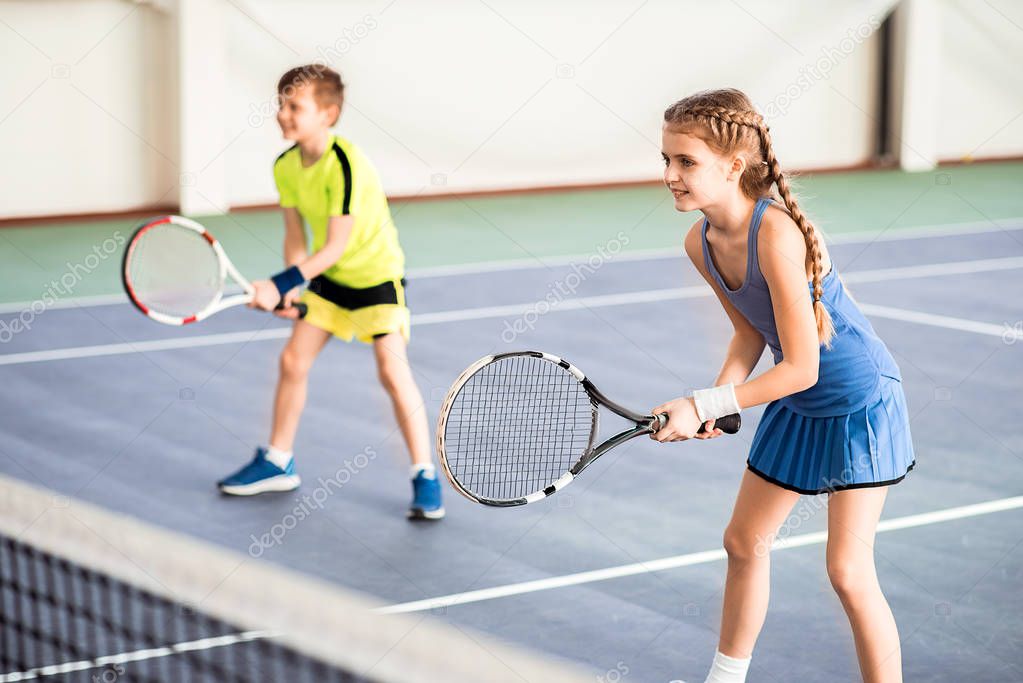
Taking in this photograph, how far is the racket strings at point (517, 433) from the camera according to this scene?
13.3 feet

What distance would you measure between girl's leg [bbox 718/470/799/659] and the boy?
5.60ft

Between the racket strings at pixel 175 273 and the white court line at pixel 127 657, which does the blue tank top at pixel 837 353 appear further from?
the racket strings at pixel 175 273

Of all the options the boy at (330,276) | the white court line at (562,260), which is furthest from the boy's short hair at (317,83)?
the white court line at (562,260)

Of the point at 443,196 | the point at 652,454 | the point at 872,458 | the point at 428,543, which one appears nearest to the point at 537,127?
the point at 443,196

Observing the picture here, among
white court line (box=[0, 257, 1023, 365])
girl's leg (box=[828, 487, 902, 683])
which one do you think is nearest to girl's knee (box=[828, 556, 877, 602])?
girl's leg (box=[828, 487, 902, 683])

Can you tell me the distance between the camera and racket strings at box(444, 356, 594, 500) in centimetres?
406

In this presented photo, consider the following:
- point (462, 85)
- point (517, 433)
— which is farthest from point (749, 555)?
point (462, 85)

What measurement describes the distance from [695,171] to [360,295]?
212 cm

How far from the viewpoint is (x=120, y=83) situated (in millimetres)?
11031

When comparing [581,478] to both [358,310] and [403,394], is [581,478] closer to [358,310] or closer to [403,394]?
[403,394]

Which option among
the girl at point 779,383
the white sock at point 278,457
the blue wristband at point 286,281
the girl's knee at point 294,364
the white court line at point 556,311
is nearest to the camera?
the girl at point 779,383

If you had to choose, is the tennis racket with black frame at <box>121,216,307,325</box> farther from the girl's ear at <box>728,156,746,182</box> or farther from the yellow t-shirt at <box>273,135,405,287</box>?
the girl's ear at <box>728,156,746,182</box>

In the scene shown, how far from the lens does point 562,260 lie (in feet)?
31.4

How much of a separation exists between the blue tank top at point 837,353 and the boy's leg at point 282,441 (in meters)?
2.14
